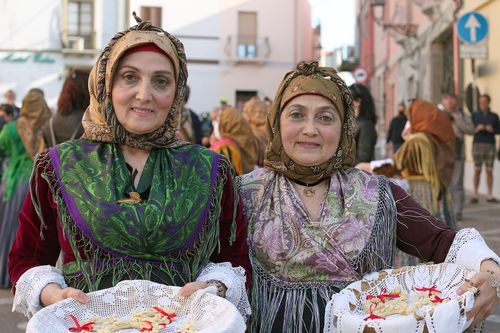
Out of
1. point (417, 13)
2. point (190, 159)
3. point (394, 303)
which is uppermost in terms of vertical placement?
point (417, 13)

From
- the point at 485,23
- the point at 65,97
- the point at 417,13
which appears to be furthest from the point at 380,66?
the point at 65,97

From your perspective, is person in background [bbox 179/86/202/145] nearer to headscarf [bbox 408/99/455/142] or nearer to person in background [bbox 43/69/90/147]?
person in background [bbox 43/69/90/147]

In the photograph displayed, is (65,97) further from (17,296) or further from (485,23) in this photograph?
(485,23)

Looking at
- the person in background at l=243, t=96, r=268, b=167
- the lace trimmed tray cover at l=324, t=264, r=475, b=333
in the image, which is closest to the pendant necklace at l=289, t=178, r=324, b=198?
the lace trimmed tray cover at l=324, t=264, r=475, b=333

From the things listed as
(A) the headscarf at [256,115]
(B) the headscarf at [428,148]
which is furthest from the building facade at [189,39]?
(B) the headscarf at [428,148]

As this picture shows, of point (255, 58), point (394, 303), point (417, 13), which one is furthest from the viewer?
point (255, 58)

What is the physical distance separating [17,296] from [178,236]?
526mm

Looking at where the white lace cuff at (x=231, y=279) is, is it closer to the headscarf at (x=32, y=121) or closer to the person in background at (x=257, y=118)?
the headscarf at (x=32, y=121)

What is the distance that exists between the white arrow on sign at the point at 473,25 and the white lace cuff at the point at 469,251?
9.66m

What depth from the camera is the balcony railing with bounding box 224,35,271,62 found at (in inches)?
1318

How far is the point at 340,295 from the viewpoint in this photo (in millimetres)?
2350

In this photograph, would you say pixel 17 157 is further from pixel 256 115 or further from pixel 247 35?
pixel 247 35

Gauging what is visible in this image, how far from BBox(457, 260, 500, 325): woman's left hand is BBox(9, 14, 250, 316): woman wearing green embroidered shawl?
0.70 metres

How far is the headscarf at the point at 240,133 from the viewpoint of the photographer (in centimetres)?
694
